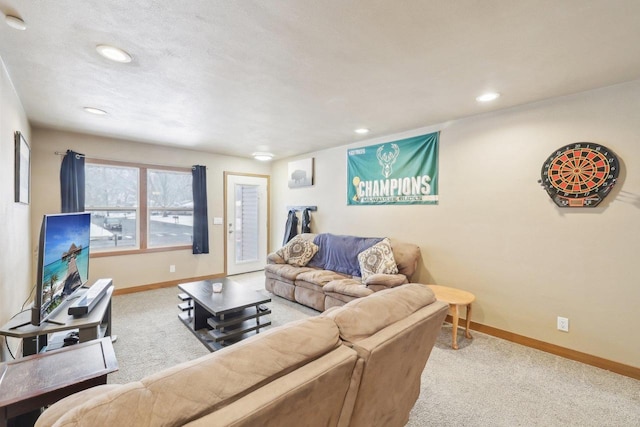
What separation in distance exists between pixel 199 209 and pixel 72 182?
173 centimetres

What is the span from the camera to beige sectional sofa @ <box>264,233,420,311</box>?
3191mm

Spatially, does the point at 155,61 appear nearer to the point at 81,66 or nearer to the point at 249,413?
the point at 81,66

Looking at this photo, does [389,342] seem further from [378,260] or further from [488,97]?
[488,97]

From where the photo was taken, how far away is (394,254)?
3.56m

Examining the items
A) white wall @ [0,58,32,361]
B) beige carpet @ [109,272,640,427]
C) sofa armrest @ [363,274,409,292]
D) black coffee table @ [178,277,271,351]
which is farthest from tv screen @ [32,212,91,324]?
sofa armrest @ [363,274,409,292]

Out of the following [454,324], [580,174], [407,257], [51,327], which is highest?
[580,174]

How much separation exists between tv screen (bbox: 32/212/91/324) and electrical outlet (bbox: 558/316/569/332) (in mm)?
4034

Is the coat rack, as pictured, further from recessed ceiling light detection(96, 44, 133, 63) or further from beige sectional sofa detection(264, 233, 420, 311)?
recessed ceiling light detection(96, 44, 133, 63)

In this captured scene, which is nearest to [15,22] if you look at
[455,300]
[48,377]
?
[48,377]

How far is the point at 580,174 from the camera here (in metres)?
2.49

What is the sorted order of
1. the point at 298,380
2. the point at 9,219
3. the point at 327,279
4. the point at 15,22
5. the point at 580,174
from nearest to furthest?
the point at 298,380, the point at 15,22, the point at 9,219, the point at 580,174, the point at 327,279

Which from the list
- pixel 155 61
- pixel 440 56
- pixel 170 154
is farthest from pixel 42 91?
pixel 440 56

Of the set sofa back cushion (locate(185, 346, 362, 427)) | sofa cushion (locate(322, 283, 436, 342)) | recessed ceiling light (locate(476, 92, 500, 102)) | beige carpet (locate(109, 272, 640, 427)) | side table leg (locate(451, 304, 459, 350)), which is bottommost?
beige carpet (locate(109, 272, 640, 427))

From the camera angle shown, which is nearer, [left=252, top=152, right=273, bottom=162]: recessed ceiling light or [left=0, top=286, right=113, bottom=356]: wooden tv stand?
[left=0, top=286, right=113, bottom=356]: wooden tv stand
